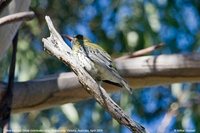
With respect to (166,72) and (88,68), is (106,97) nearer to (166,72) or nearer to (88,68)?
(88,68)

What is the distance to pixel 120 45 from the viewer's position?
8.66 feet

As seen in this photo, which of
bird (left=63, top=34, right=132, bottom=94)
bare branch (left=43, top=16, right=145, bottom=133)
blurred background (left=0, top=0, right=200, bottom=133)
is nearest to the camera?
bare branch (left=43, top=16, right=145, bottom=133)

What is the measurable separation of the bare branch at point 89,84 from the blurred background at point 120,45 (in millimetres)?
1657

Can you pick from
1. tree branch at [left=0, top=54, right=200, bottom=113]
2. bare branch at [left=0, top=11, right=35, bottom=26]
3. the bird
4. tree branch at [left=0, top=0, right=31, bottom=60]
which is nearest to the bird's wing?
the bird

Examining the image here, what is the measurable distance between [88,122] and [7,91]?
1.59 metres

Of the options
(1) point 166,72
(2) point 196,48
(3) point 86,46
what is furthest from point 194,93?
(3) point 86,46

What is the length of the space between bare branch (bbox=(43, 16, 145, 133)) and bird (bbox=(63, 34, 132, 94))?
3 cm

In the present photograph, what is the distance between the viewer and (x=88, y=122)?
284cm

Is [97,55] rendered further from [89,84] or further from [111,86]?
[111,86]

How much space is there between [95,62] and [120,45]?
1.86 m

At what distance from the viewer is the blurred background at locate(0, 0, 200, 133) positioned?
99.4 inches

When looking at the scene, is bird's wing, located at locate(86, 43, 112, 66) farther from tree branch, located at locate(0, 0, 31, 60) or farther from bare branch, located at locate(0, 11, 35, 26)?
tree branch, located at locate(0, 0, 31, 60)

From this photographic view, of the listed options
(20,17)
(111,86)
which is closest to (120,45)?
(111,86)

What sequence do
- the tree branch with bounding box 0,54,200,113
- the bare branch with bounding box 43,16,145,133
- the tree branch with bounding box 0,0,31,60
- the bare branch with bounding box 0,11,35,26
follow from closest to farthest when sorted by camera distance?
the bare branch with bounding box 43,16,145,133 < the bare branch with bounding box 0,11,35,26 < the tree branch with bounding box 0,0,31,60 < the tree branch with bounding box 0,54,200,113
